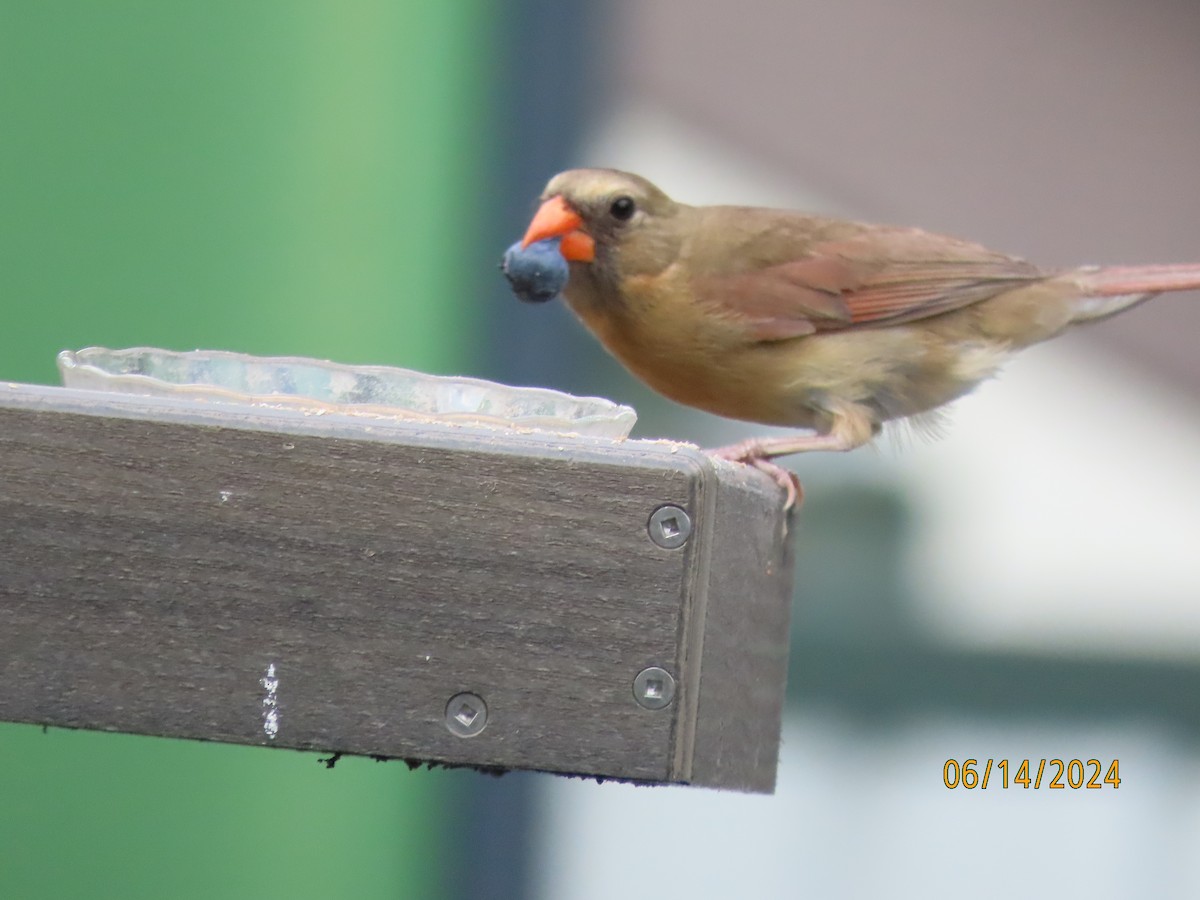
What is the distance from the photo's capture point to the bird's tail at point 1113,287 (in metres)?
2.78

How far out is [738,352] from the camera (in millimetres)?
2521

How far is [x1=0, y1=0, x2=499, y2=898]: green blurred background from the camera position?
2553 mm

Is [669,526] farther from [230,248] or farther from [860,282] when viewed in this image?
[230,248]

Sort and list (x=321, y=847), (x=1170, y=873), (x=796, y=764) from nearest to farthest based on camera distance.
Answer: (x=321, y=847) < (x=1170, y=873) < (x=796, y=764)

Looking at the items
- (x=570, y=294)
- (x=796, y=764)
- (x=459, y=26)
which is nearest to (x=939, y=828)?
(x=796, y=764)

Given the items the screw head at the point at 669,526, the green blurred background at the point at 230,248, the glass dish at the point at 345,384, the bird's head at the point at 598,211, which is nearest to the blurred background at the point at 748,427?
the green blurred background at the point at 230,248

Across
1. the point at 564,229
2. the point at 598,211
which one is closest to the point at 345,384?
the point at 564,229

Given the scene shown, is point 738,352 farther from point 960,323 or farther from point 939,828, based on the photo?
point 939,828

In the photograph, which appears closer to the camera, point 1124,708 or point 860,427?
point 860,427

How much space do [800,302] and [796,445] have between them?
0.35 metres

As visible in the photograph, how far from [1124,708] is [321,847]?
1.71m
